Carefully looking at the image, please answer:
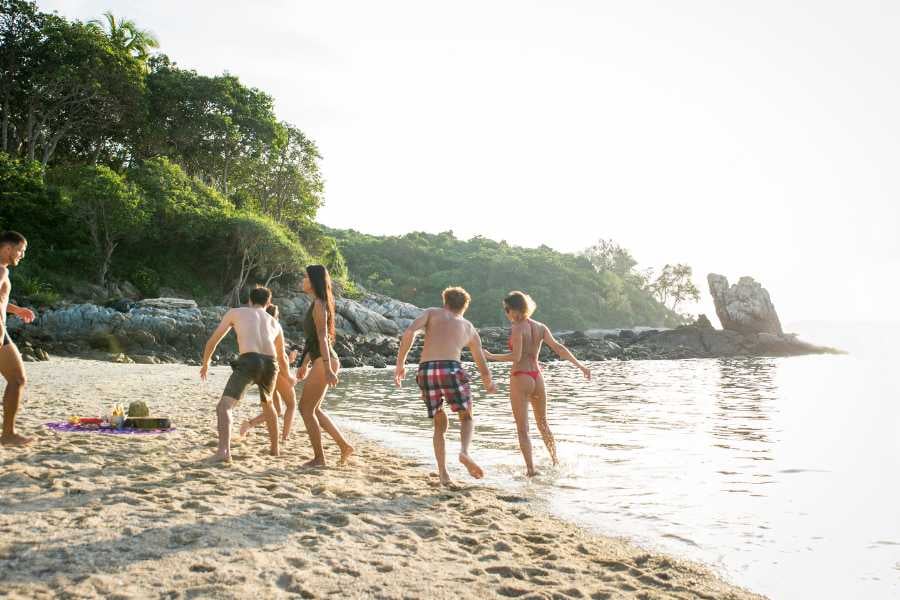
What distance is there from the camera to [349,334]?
3756cm

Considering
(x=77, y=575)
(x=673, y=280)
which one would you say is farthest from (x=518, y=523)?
(x=673, y=280)

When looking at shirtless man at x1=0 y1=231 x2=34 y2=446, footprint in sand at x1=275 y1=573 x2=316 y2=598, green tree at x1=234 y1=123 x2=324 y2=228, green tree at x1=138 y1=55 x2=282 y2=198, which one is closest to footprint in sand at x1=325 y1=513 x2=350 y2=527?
footprint in sand at x1=275 y1=573 x2=316 y2=598

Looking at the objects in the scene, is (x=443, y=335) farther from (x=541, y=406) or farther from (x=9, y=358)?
(x=9, y=358)

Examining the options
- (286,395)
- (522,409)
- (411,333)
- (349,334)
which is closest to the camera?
(411,333)

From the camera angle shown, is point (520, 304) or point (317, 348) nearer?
point (317, 348)

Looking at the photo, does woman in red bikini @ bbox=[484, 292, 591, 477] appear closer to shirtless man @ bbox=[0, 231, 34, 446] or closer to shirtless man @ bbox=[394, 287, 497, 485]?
shirtless man @ bbox=[394, 287, 497, 485]

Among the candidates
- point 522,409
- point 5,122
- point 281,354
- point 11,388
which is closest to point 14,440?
point 11,388

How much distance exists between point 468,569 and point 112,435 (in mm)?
5049

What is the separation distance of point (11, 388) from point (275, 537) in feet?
12.3

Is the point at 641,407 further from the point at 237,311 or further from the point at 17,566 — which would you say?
the point at 17,566

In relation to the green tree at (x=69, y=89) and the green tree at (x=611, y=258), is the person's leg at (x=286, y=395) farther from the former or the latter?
the green tree at (x=611, y=258)

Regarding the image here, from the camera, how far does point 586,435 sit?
10375 millimetres

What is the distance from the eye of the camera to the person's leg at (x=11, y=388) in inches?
244

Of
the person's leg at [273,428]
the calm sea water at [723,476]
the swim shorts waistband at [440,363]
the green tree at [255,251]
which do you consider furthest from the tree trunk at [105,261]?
the swim shorts waistband at [440,363]
